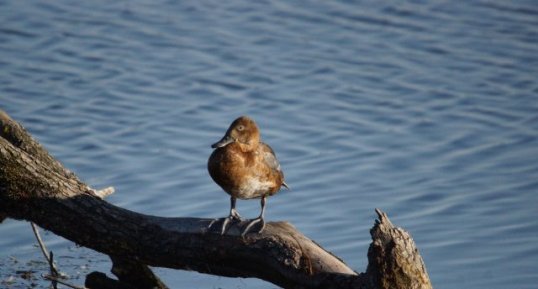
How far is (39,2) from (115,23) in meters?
1.46

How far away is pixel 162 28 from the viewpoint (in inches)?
545

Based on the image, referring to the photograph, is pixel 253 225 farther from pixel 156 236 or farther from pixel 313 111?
pixel 313 111

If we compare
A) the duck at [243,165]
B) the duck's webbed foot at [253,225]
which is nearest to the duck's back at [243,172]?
the duck at [243,165]

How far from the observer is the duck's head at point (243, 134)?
6918mm

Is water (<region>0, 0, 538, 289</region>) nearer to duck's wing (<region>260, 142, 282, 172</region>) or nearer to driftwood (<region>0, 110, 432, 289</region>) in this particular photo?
duck's wing (<region>260, 142, 282, 172</region>)

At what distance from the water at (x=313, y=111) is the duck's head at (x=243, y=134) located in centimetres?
149

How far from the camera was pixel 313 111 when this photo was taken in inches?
454

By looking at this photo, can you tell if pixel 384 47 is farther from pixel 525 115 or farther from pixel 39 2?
pixel 39 2

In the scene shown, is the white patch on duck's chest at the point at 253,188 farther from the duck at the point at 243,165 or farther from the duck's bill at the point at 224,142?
the duck's bill at the point at 224,142

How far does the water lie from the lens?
9031 mm

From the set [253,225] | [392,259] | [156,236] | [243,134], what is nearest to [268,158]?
[243,134]

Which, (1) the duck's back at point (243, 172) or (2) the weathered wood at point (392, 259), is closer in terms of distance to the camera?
(2) the weathered wood at point (392, 259)

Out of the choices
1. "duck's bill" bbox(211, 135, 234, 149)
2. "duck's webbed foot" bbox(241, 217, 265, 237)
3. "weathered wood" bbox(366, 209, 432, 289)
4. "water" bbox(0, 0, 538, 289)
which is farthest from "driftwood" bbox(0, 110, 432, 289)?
"water" bbox(0, 0, 538, 289)

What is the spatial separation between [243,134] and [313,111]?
463cm
